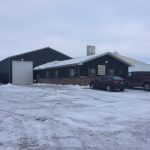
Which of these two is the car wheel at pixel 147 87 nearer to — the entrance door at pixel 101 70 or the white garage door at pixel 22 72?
the entrance door at pixel 101 70

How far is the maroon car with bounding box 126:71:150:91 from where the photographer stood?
28.0 meters

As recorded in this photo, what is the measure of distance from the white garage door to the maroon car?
1920 centimetres

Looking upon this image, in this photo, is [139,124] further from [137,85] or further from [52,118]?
[137,85]

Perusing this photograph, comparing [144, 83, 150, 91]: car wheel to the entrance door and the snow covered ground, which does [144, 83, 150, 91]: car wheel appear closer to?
the entrance door

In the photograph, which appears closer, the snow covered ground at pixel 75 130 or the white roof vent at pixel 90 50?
the snow covered ground at pixel 75 130

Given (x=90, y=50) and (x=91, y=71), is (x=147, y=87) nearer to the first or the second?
(x=91, y=71)

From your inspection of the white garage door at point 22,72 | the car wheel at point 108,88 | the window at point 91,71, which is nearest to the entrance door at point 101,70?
the window at point 91,71

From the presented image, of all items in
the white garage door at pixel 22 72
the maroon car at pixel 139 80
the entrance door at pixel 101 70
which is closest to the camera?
the maroon car at pixel 139 80

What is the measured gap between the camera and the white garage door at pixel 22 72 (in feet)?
145

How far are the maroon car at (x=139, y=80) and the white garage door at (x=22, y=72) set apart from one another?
19.2m

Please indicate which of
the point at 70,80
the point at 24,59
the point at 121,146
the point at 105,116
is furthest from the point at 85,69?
the point at 121,146

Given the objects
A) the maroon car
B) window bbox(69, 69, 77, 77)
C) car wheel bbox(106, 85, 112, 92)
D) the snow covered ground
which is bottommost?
the snow covered ground

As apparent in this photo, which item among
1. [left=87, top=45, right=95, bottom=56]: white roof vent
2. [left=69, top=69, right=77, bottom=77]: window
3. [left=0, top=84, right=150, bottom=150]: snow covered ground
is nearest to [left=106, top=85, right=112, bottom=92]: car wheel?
[left=69, top=69, right=77, bottom=77]: window

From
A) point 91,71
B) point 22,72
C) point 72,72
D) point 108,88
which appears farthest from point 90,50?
point 108,88
